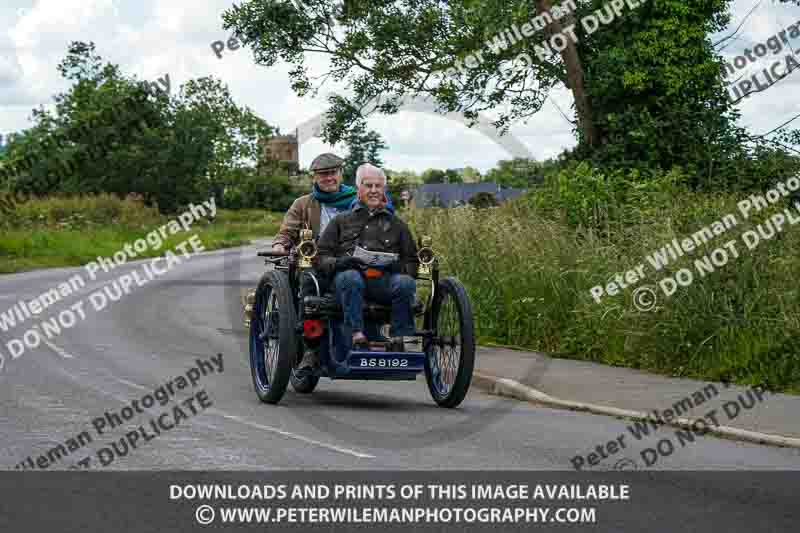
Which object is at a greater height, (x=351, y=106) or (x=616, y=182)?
(x=351, y=106)

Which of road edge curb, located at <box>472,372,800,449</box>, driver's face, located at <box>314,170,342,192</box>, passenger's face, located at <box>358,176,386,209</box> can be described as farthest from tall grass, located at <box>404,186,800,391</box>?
driver's face, located at <box>314,170,342,192</box>

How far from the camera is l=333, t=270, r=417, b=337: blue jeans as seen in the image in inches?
444

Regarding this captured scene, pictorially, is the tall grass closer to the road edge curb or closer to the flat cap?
the road edge curb

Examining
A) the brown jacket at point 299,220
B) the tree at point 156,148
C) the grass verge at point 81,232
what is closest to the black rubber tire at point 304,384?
the brown jacket at point 299,220

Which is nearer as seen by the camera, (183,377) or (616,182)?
(183,377)

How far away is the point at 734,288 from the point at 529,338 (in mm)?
3708

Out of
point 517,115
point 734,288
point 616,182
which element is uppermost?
point 517,115

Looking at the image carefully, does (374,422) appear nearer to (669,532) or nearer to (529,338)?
(669,532)

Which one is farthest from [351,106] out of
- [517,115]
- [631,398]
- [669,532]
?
[669,532]

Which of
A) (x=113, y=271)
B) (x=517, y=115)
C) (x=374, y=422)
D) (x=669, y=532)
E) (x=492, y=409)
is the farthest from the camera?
(x=113, y=271)

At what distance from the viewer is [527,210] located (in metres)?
21.5

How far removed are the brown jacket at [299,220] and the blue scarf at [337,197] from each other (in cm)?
8

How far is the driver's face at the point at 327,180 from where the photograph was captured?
12547 millimetres

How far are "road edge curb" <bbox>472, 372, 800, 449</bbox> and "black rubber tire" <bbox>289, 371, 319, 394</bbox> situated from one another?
1857mm
